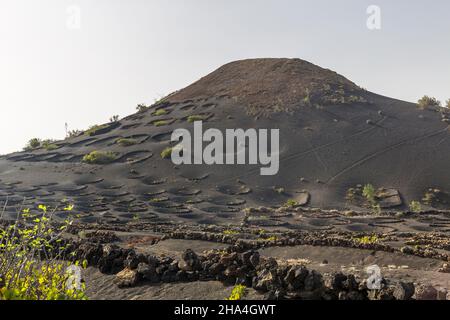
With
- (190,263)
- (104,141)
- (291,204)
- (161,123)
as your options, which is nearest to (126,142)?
(104,141)

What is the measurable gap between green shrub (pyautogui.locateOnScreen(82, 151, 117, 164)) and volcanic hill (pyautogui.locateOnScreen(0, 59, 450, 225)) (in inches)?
4.6

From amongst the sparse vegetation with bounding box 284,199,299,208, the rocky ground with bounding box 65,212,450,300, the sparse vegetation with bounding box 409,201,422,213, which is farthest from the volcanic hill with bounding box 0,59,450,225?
the rocky ground with bounding box 65,212,450,300

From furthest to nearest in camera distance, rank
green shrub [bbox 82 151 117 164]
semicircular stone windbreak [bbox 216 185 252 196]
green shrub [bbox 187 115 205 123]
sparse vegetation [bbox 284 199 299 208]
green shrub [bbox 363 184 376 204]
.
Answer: green shrub [bbox 187 115 205 123]
green shrub [bbox 82 151 117 164]
semicircular stone windbreak [bbox 216 185 252 196]
green shrub [bbox 363 184 376 204]
sparse vegetation [bbox 284 199 299 208]

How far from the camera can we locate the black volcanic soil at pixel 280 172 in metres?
27.3

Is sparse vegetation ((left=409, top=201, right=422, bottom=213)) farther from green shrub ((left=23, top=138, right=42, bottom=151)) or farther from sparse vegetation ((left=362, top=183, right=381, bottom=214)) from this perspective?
green shrub ((left=23, top=138, right=42, bottom=151))

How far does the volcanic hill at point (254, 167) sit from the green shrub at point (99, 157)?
0.12m

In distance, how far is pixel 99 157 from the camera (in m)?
46.6

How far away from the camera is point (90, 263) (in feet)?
33.7

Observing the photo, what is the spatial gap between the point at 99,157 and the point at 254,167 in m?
16.1

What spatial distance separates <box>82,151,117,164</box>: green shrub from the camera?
46.2 metres

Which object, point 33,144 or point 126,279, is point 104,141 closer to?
point 33,144

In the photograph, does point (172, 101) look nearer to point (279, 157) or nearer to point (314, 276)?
point (279, 157)

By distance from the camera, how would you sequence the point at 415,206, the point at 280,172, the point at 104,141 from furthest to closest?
the point at 104,141 < the point at 280,172 < the point at 415,206

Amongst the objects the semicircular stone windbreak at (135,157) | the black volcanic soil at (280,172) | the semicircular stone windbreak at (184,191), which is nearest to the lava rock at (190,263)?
the black volcanic soil at (280,172)
